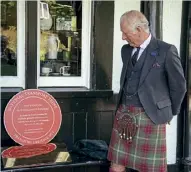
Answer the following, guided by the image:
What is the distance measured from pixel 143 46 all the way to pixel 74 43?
44.2 inches

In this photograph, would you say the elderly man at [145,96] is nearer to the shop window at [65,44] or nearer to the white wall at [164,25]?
the white wall at [164,25]

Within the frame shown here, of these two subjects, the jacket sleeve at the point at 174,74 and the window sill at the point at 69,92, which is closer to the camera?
the jacket sleeve at the point at 174,74

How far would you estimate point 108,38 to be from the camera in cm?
389

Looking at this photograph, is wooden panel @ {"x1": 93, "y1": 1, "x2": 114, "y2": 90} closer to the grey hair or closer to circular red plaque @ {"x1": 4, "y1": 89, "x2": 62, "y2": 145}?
circular red plaque @ {"x1": 4, "y1": 89, "x2": 62, "y2": 145}

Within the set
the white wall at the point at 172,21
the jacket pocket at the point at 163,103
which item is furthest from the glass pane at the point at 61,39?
the jacket pocket at the point at 163,103

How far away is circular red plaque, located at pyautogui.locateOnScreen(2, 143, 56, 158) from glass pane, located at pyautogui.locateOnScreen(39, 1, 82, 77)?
789 millimetres

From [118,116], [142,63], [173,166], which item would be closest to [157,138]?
[118,116]

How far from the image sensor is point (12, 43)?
379 cm

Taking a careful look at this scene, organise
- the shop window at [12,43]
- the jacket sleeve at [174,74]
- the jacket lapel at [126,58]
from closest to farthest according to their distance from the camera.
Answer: the jacket sleeve at [174,74] < the jacket lapel at [126,58] < the shop window at [12,43]

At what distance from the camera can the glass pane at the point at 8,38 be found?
375 centimetres

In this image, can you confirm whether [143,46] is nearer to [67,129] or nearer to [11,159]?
[67,129]

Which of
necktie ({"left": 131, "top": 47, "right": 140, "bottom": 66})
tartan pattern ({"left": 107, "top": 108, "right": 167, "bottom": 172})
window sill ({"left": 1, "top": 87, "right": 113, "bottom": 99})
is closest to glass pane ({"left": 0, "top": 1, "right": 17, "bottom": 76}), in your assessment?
window sill ({"left": 1, "top": 87, "right": 113, "bottom": 99})

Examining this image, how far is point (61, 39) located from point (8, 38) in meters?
0.58

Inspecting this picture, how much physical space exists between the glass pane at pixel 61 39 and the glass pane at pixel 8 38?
0.97 feet
